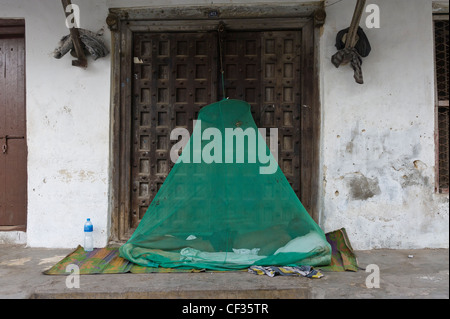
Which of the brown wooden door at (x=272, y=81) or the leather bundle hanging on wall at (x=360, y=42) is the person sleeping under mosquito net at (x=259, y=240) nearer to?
the brown wooden door at (x=272, y=81)

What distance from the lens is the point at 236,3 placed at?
3840mm

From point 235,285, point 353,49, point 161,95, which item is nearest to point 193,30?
point 161,95

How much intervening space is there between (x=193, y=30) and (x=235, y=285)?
2.61m

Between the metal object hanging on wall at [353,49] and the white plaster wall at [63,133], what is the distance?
2339 millimetres

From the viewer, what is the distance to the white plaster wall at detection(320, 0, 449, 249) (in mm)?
3748

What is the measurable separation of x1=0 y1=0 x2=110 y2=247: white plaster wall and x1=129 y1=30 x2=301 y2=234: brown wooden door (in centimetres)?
34

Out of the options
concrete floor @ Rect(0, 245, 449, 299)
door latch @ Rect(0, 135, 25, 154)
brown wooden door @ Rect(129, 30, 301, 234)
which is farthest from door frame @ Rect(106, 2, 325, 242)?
door latch @ Rect(0, 135, 25, 154)

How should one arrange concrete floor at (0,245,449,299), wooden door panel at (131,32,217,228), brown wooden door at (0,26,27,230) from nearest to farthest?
concrete floor at (0,245,449,299) < wooden door panel at (131,32,217,228) < brown wooden door at (0,26,27,230)

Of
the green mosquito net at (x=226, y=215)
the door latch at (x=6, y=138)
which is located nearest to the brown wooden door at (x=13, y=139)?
the door latch at (x=6, y=138)

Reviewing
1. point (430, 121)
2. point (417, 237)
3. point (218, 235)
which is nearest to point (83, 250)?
point (218, 235)

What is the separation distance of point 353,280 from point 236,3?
284 cm

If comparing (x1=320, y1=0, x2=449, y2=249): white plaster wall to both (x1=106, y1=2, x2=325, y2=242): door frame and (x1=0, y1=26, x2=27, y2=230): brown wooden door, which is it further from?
(x1=0, y1=26, x2=27, y2=230): brown wooden door
